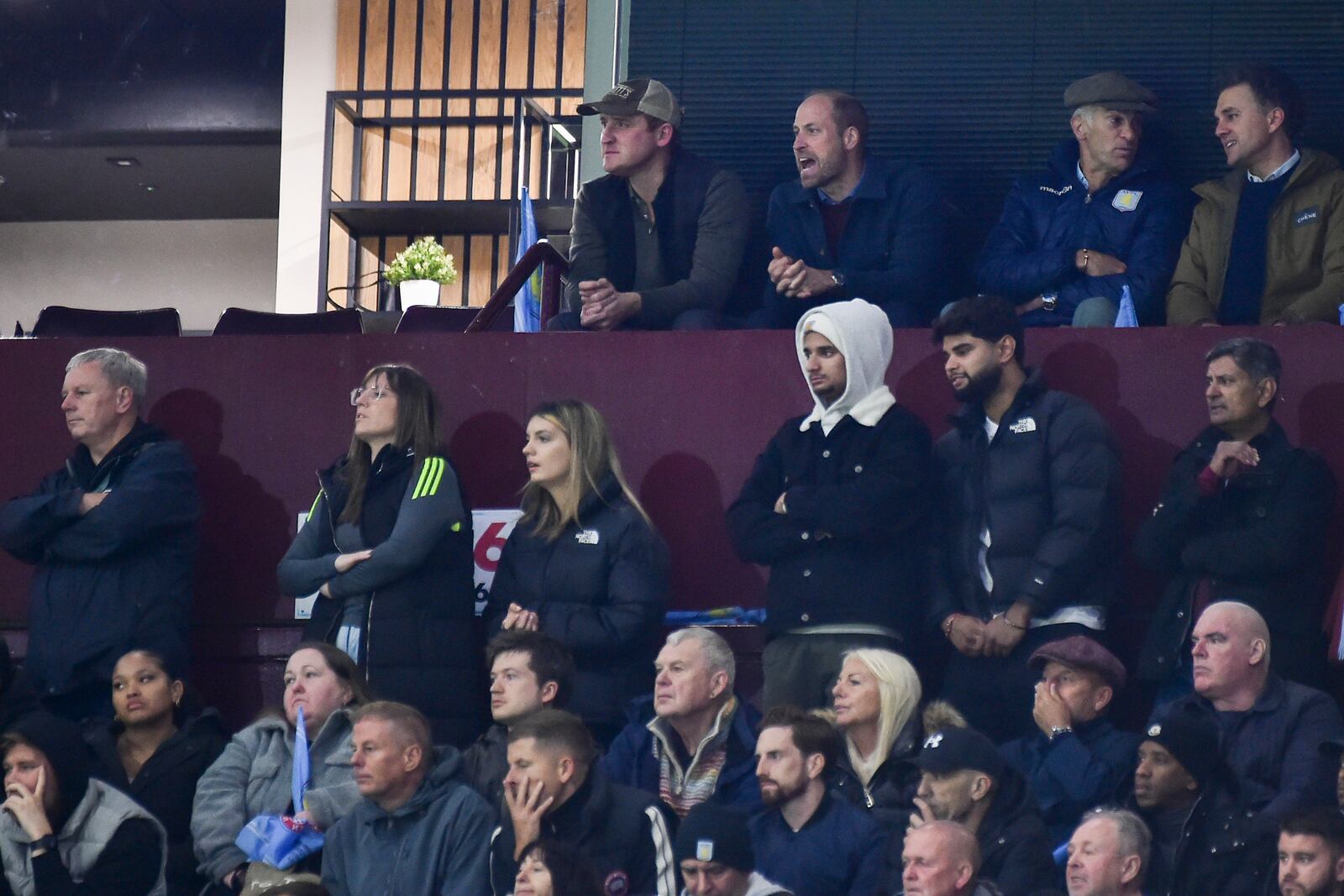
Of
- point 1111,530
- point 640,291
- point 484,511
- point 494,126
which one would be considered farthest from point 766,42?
point 494,126

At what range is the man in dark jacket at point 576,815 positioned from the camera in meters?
5.36

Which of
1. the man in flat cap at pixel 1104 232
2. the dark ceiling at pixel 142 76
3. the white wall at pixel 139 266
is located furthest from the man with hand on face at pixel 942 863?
the white wall at pixel 139 266

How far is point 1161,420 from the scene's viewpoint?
6.70m

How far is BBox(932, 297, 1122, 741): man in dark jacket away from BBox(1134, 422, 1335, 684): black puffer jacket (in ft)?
0.52

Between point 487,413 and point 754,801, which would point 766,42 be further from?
point 754,801

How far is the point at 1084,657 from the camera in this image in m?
5.55

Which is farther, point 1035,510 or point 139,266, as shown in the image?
point 139,266

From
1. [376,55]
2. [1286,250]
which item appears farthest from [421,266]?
[1286,250]

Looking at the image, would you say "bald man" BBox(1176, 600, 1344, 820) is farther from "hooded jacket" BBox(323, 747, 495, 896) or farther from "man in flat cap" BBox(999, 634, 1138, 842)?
"hooded jacket" BBox(323, 747, 495, 896)

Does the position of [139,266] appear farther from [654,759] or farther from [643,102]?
[654,759]

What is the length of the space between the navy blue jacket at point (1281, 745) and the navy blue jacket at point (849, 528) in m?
0.88

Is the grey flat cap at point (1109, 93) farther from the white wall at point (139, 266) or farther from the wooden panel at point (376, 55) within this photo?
the white wall at point (139, 266)

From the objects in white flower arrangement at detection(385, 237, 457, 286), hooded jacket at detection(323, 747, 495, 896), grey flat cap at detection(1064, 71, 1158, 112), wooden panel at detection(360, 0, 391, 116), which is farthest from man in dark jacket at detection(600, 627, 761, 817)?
wooden panel at detection(360, 0, 391, 116)

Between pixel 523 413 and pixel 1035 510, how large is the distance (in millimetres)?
1995
